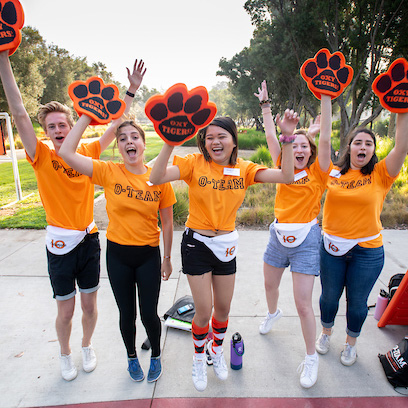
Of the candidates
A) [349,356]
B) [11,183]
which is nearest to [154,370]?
[349,356]

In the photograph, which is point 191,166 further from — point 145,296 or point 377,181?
point 377,181

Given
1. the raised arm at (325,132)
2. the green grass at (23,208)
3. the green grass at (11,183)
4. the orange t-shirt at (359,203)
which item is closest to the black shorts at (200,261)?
the orange t-shirt at (359,203)

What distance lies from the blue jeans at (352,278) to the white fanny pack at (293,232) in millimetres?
283

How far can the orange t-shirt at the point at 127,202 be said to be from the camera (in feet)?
Result: 6.82

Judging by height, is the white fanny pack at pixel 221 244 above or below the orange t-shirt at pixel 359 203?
below

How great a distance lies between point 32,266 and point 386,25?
984cm

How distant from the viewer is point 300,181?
93.9 inches

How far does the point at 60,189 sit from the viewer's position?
2107 millimetres

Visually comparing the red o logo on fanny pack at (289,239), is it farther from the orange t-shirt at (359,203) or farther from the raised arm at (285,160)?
the raised arm at (285,160)

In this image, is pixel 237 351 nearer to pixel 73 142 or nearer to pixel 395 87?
Result: pixel 73 142

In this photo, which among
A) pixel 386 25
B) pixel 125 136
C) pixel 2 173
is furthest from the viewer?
pixel 2 173

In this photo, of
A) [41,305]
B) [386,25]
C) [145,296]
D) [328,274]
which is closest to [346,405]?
[328,274]

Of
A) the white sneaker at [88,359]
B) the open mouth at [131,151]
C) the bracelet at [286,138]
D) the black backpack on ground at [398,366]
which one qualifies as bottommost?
the white sneaker at [88,359]

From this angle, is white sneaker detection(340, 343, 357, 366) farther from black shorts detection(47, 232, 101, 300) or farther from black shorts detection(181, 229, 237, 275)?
black shorts detection(47, 232, 101, 300)
